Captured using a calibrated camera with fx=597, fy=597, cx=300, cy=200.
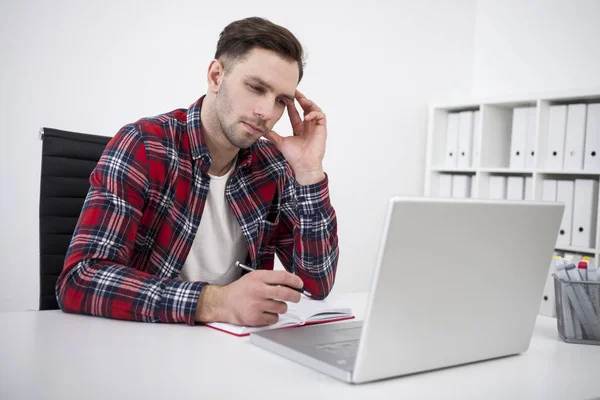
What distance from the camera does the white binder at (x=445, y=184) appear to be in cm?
358

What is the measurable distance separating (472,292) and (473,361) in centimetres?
13

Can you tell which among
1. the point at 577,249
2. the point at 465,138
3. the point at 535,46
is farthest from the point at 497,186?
the point at 535,46

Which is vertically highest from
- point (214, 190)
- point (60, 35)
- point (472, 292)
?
point (60, 35)

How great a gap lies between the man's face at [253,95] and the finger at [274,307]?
0.56 meters

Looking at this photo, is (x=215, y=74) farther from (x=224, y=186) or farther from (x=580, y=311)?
(x=580, y=311)

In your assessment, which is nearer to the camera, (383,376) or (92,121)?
(383,376)

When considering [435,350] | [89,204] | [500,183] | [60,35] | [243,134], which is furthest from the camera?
[500,183]

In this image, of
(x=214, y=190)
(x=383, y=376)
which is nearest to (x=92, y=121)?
(x=214, y=190)

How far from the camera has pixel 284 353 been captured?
90cm

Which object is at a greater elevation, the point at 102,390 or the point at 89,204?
the point at 89,204

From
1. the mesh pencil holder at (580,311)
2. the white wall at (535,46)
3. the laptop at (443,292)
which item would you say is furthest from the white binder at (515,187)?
the laptop at (443,292)

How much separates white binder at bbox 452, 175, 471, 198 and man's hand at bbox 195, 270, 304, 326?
2.61m

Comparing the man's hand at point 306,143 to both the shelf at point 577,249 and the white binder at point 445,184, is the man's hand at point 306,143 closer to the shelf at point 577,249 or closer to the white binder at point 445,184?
the shelf at point 577,249

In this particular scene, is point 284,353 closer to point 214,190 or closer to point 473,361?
point 473,361
